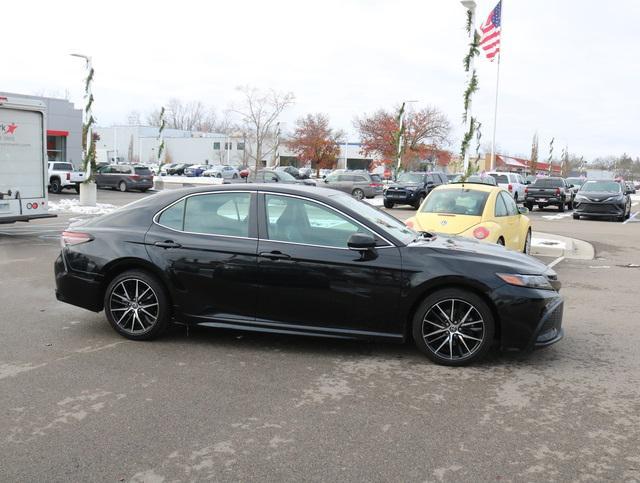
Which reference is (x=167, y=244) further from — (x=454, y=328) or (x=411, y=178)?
(x=411, y=178)

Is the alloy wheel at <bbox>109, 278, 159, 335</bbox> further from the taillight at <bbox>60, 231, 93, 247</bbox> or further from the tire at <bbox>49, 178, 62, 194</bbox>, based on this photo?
the tire at <bbox>49, 178, 62, 194</bbox>

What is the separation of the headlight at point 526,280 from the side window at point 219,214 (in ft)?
7.73

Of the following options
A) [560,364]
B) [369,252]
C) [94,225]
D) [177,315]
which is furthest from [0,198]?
[560,364]

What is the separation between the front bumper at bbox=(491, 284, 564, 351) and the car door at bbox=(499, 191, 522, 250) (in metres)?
5.54

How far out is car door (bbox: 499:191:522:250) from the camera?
1078 cm

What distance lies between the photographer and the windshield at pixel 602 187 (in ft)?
84.5

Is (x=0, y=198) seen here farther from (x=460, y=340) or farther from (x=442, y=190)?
(x=460, y=340)

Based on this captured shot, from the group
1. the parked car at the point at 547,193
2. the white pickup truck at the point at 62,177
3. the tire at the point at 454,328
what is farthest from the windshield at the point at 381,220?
the white pickup truck at the point at 62,177

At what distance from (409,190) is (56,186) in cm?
1947

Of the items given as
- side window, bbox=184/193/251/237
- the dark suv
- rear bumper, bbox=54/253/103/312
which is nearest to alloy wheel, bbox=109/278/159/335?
rear bumper, bbox=54/253/103/312

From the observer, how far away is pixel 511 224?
11.0 m

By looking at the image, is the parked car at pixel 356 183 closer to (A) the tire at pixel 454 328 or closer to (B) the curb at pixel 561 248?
(B) the curb at pixel 561 248

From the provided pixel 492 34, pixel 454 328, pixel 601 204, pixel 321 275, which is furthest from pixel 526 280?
pixel 601 204

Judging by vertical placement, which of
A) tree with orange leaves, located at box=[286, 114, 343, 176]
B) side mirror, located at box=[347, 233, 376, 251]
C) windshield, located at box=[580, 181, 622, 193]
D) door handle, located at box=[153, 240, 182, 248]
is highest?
tree with orange leaves, located at box=[286, 114, 343, 176]
